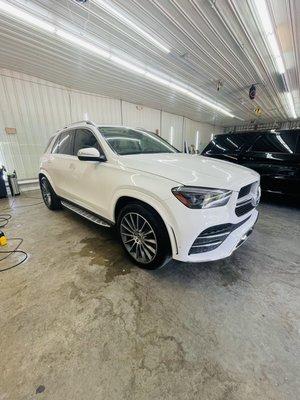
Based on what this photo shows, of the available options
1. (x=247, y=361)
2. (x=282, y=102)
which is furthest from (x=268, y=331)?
(x=282, y=102)

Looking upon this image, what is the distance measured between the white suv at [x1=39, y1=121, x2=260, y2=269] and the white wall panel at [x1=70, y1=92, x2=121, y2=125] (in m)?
5.49

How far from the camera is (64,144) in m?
3.38

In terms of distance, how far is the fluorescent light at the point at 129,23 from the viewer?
Answer: 122 inches

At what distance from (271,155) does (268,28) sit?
2.55 meters

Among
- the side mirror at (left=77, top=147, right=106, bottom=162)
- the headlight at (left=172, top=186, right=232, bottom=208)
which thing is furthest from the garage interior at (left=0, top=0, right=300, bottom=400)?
the side mirror at (left=77, top=147, right=106, bottom=162)

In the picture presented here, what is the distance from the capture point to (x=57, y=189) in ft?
11.8

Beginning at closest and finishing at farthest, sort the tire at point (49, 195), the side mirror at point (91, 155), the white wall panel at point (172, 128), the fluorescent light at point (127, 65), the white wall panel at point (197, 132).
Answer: the side mirror at point (91, 155) < the tire at point (49, 195) < the fluorescent light at point (127, 65) < the white wall panel at point (172, 128) < the white wall panel at point (197, 132)

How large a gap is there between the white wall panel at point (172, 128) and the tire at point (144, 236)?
35.6ft

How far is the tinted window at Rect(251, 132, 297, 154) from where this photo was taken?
13.2 feet

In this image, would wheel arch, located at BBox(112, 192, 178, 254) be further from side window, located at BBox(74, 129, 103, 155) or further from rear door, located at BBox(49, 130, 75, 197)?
rear door, located at BBox(49, 130, 75, 197)

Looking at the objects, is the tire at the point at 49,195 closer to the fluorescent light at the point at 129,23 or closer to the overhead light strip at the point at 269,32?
the fluorescent light at the point at 129,23

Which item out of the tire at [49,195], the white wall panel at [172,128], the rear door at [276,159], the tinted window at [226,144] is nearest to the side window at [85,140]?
the tire at [49,195]

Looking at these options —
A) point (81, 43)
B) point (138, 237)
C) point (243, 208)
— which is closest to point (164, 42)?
point (81, 43)

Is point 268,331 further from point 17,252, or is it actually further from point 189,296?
point 17,252
